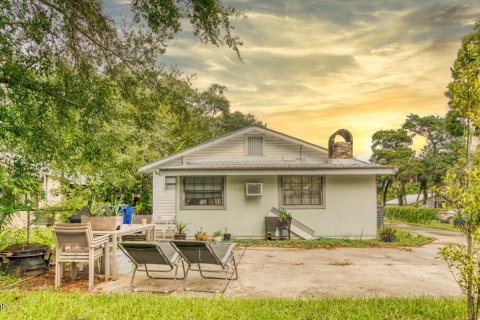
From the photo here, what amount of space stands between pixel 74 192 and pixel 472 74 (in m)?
11.7

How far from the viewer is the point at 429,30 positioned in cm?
1065

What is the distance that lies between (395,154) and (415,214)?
1261cm

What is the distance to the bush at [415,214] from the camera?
22.0 m

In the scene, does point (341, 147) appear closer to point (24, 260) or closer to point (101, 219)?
point (101, 219)

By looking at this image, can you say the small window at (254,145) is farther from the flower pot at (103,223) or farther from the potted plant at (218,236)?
the flower pot at (103,223)

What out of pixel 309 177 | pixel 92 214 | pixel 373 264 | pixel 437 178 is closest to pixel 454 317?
pixel 373 264

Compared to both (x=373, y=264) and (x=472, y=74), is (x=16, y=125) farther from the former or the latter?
(x=373, y=264)

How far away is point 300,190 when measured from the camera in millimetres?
12312

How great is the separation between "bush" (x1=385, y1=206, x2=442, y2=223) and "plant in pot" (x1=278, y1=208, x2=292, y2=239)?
15.1 m

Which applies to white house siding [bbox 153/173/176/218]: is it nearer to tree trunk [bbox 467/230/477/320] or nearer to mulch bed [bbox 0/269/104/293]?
mulch bed [bbox 0/269/104/293]

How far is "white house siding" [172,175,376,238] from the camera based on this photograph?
11883 millimetres

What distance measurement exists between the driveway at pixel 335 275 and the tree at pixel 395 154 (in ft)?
87.0

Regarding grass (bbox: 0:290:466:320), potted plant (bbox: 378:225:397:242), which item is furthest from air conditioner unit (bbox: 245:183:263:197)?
grass (bbox: 0:290:466:320)

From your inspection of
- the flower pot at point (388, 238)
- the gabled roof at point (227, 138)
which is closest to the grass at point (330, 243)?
the flower pot at point (388, 238)
